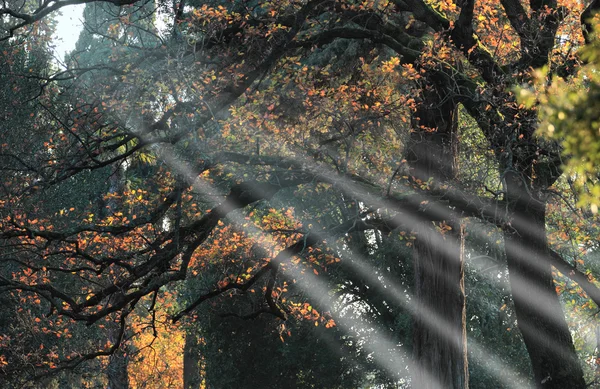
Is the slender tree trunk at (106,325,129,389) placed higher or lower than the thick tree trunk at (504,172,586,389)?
higher

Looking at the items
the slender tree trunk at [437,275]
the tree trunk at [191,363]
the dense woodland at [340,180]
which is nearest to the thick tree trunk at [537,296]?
the dense woodland at [340,180]

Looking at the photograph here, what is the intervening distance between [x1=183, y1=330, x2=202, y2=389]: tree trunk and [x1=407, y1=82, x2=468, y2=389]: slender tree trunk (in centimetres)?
1254

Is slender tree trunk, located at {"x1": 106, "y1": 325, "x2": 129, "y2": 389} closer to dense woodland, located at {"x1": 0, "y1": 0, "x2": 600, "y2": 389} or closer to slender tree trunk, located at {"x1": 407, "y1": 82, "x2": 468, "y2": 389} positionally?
dense woodland, located at {"x1": 0, "y1": 0, "x2": 600, "y2": 389}

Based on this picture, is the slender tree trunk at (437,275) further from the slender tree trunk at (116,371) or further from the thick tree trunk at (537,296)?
the slender tree trunk at (116,371)

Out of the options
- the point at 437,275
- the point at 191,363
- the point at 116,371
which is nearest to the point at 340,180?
the point at 437,275

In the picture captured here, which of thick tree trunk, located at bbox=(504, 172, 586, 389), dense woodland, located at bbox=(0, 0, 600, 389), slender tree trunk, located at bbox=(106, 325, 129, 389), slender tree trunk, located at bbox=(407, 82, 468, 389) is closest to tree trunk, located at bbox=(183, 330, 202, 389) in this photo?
dense woodland, located at bbox=(0, 0, 600, 389)

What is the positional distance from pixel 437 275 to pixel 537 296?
204 cm

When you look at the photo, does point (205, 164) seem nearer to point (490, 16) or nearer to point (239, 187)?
point (239, 187)

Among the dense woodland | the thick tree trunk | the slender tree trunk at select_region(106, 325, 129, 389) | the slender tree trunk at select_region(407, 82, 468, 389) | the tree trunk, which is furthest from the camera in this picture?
the tree trunk

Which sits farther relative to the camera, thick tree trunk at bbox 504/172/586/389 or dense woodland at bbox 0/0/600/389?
dense woodland at bbox 0/0/600/389

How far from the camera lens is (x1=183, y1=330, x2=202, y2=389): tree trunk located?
76.7 ft

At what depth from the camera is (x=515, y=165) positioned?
10.2 metres

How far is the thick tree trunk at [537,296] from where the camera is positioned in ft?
33.4

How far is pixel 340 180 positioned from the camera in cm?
1101
